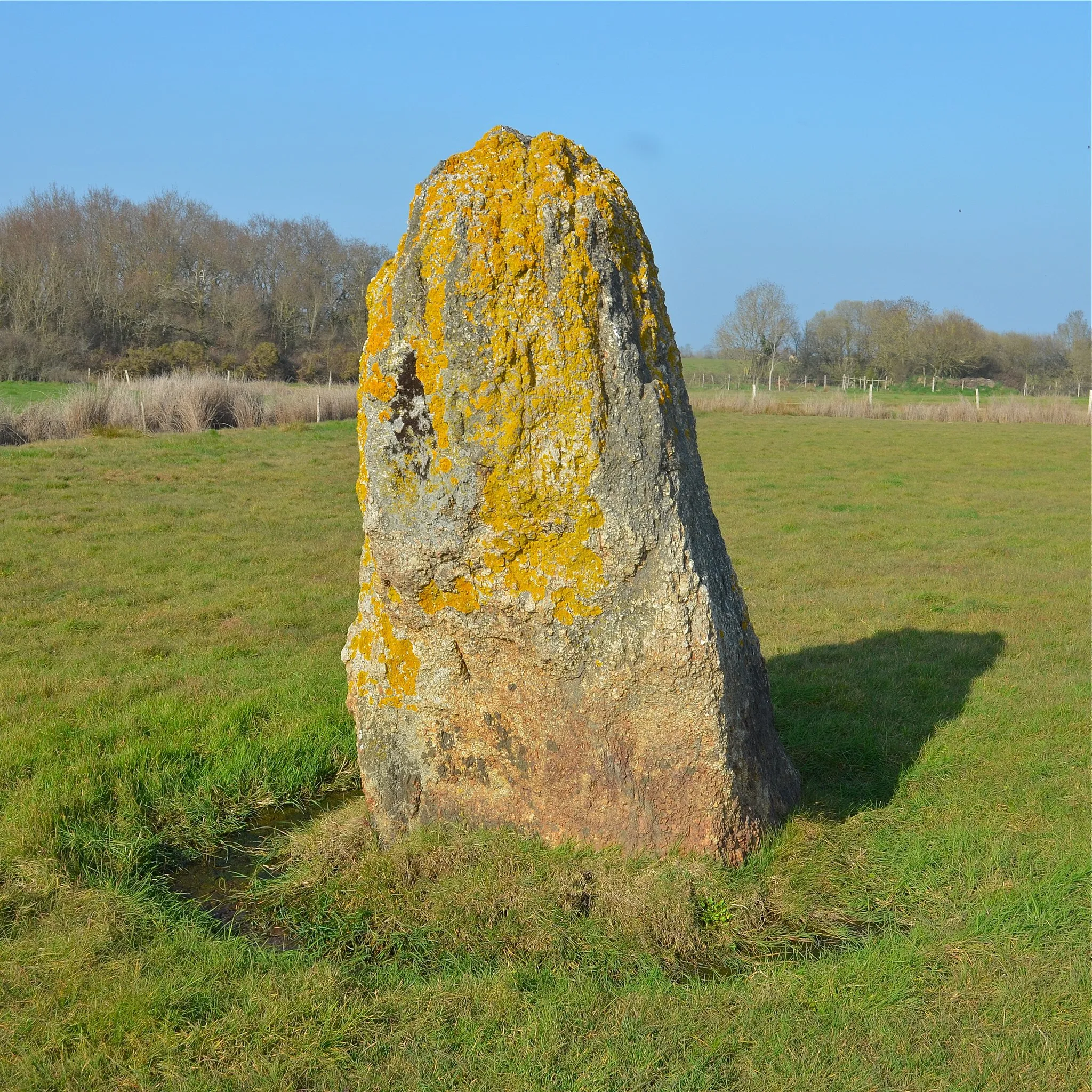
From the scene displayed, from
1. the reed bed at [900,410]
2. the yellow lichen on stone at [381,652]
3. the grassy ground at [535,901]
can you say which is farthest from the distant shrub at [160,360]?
the yellow lichen on stone at [381,652]

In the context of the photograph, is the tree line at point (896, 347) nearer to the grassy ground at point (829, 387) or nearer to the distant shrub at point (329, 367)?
the grassy ground at point (829, 387)

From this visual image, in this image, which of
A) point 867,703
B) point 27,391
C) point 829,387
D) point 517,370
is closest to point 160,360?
point 27,391

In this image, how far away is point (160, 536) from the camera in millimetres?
12938

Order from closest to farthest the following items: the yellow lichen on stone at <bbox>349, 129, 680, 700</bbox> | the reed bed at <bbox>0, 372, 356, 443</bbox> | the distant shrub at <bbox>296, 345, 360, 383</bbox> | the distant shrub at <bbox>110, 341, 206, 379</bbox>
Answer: the yellow lichen on stone at <bbox>349, 129, 680, 700</bbox> → the reed bed at <bbox>0, 372, 356, 443</bbox> → the distant shrub at <bbox>110, 341, 206, 379</bbox> → the distant shrub at <bbox>296, 345, 360, 383</bbox>

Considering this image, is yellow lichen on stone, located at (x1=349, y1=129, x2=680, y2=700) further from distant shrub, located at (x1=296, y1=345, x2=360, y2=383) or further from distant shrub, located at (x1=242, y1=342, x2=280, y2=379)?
distant shrub, located at (x1=242, y1=342, x2=280, y2=379)

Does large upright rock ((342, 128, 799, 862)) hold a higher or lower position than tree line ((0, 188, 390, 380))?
lower

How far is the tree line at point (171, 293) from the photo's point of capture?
52.0 m

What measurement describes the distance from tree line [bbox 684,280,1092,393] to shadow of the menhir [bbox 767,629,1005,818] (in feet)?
216

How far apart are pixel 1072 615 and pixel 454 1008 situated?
788 cm

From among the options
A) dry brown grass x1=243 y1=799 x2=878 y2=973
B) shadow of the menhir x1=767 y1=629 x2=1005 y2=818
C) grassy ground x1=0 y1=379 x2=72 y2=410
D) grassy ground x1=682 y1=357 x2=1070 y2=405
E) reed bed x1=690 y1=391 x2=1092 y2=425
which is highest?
grassy ground x1=682 y1=357 x2=1070 y2=405

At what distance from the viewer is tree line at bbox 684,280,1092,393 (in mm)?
71062

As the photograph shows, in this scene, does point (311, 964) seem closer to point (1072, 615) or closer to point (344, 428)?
point (1072, 615)

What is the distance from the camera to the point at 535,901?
4.14 m

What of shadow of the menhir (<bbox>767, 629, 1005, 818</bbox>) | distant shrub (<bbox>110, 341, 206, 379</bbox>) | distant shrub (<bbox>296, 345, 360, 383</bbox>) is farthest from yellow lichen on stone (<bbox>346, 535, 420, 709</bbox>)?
distant shrub (<bbox>110, 341, 206, 379</bbox>)
